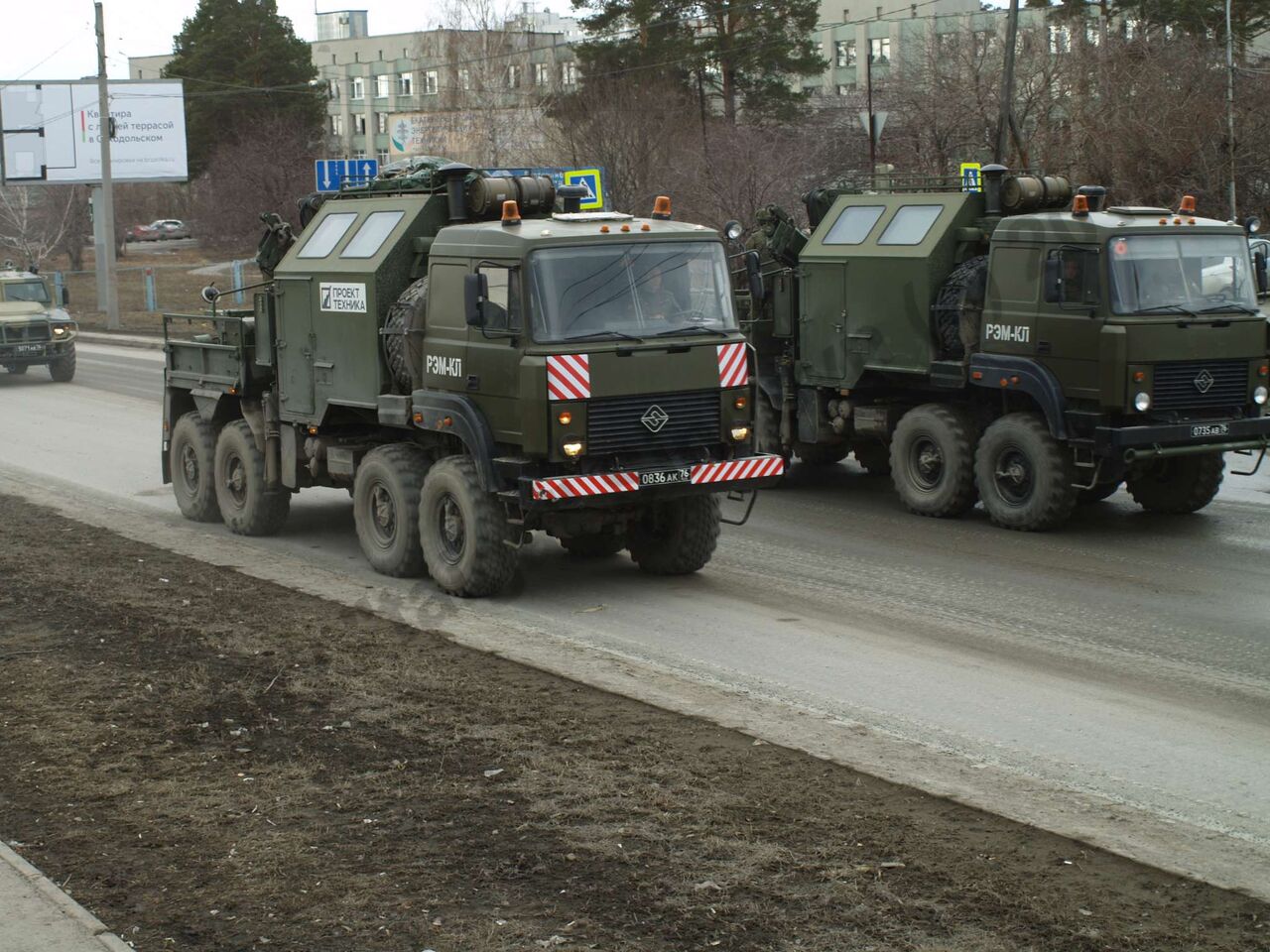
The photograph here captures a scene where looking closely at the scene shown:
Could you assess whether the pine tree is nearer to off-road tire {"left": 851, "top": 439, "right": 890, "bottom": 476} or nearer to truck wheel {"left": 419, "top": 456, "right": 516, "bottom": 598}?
off-road tire {"left": 851, "top": 439, "right": 890, "bottom": 476}

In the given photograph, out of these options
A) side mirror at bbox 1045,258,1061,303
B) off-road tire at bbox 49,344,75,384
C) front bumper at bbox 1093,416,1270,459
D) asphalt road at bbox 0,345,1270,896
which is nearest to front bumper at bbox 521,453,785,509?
asphalt road at bbox 0,345,1270,896

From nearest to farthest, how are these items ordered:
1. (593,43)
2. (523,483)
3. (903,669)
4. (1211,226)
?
(903,669), (523,483), (1211,226), (593,43)

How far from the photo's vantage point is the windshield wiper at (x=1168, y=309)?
512 inches

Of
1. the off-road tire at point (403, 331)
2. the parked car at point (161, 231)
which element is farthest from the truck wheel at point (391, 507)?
the parked car at point (161, 231)

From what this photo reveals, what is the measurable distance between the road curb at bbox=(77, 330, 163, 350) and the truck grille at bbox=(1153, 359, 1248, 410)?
1143 inches

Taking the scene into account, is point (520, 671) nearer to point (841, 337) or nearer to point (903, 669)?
point (903, 669)

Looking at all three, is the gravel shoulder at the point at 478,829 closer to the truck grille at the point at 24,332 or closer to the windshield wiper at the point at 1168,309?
the windshield wiper at the point at 1168,309

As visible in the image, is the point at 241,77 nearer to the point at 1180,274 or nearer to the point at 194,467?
the point at 194,467

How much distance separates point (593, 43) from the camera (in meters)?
55.3

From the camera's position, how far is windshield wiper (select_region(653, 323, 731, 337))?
11270 mm

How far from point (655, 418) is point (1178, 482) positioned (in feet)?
17.6

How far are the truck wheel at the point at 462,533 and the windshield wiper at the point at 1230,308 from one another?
19.6ft

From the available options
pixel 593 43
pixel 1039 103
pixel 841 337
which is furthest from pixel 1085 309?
pixel 593 43

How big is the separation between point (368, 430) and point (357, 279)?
1.56m
